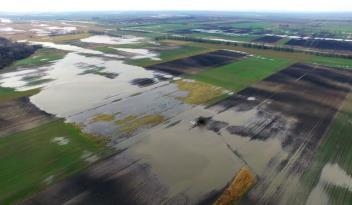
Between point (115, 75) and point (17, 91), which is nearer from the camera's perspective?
point (17, 91)

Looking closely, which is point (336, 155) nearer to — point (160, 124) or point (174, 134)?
point (174, 134)

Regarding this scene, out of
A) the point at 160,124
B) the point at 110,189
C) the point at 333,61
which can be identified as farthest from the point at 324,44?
the point at 110,189

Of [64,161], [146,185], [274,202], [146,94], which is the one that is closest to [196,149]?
[146,185]

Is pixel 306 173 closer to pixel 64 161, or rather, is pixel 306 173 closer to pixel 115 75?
pixel 64 161

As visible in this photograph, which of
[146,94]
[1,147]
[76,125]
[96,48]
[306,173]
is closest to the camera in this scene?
[306,173]

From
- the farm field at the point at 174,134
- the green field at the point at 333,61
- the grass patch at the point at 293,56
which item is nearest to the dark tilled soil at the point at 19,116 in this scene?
the farm field at the point at 174,134

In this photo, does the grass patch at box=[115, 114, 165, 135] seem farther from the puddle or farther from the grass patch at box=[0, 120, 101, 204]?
the grass patch at box=[0, 120, 101, 204]

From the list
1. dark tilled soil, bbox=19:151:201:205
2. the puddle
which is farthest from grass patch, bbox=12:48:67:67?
dark tilled soil, bbox=19:151:201:205

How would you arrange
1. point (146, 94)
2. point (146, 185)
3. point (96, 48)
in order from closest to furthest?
point (146, 185) < point (146, 94) < point (96, 48)
